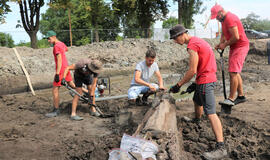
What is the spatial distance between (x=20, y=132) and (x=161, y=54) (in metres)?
15.4

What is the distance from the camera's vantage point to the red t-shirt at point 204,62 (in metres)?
2.99

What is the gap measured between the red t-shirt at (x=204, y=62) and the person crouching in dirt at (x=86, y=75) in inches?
90.1

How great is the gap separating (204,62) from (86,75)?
2890mm

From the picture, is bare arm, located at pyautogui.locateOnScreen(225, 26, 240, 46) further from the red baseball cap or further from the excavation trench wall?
the excavation trench wall

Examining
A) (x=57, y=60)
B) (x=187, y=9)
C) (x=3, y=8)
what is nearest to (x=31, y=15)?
(x=3, y=8)

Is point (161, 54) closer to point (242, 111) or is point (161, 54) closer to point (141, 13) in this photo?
point (141, 13)

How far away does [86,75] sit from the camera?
16.7 feet

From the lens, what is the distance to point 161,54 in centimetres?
1867

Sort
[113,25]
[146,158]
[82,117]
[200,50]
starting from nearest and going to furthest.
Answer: [146,158], [200,50], [82,117], [113,25]

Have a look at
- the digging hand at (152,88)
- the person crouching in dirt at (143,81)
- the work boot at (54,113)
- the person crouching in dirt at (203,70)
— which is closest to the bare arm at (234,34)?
the person crouching in dirt at (203,70)

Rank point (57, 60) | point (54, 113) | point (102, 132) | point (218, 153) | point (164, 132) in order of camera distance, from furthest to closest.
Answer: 1. point (54, 113)
2. point (57, 60)
3. point (102, 132)
4. point (218, 153)
5. point (164, 132)

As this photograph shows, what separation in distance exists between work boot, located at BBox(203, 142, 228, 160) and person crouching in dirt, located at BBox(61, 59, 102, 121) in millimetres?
2758

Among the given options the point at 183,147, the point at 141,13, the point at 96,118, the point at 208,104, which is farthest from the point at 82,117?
the point at 141,13

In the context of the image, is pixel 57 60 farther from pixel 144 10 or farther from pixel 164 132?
pixel 144 10
